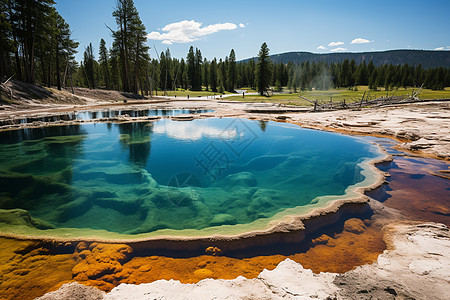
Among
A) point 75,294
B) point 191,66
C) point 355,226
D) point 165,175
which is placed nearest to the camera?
point 75,294

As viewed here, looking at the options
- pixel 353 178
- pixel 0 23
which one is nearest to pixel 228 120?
pixel 353 178

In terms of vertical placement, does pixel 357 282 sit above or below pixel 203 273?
above

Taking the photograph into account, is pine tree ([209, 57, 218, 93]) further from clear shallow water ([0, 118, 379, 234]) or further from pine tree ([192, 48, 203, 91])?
clear shallow water ([0, 118, 379, 234])

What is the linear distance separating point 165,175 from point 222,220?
4.44 meters

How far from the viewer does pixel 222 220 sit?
21.3 ft

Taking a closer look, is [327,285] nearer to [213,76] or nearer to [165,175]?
[165,175]

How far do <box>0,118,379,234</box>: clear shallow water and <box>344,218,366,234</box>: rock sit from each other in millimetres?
1755

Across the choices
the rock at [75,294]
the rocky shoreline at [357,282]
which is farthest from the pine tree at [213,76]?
the rock at [75,294]

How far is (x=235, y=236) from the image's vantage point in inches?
198

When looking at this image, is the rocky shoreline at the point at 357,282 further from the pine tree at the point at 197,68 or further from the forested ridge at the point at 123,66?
the pine tree at the point at 197,68

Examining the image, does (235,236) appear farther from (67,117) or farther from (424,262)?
(67,117)

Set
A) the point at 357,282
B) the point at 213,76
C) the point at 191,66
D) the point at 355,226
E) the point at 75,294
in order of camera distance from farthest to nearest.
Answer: the point at 213,76, the point at 191,66, the point at 355,226, the point at 357,282, the point at 75,294

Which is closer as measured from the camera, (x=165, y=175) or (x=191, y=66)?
(x=165, y=175)

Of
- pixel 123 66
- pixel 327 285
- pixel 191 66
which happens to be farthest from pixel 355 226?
pixel 191 66
